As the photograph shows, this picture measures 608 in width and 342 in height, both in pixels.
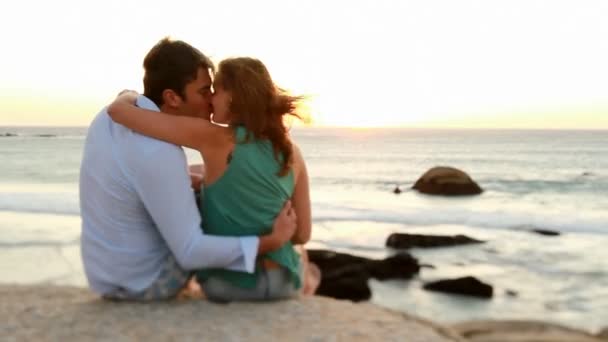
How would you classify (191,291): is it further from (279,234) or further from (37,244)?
(37,244)

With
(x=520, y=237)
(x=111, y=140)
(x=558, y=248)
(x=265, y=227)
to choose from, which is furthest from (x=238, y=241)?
(x=520, y=237)

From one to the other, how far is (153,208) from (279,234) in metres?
0.69

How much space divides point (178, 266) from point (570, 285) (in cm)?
911

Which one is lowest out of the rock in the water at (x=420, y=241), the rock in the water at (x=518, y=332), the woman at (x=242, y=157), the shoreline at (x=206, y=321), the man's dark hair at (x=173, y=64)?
the rock in the water at (x=420, y=241)

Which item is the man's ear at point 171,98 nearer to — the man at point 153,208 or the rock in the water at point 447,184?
Answer: the man at point 153,208

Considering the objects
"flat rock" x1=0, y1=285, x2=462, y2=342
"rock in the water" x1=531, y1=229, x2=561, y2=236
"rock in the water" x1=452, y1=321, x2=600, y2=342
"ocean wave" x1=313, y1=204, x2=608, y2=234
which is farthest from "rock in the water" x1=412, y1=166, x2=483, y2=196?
"flat rock" x1=0, y1=285, x2=462, y2=342

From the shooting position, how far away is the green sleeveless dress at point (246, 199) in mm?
4262

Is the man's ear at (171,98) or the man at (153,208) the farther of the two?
the man's ear at (171,98)

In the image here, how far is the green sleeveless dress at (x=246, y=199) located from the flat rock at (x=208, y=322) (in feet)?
0.81

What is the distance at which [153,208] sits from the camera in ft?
13.7

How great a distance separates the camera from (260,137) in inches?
168

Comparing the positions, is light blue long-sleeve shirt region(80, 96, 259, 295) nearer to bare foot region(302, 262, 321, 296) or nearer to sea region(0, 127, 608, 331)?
bare foot region(302, 262, 321, 296)

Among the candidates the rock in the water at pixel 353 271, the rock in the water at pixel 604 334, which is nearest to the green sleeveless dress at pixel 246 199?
the rock in the water at pixel 604 334

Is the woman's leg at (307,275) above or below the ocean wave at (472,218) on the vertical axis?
above
